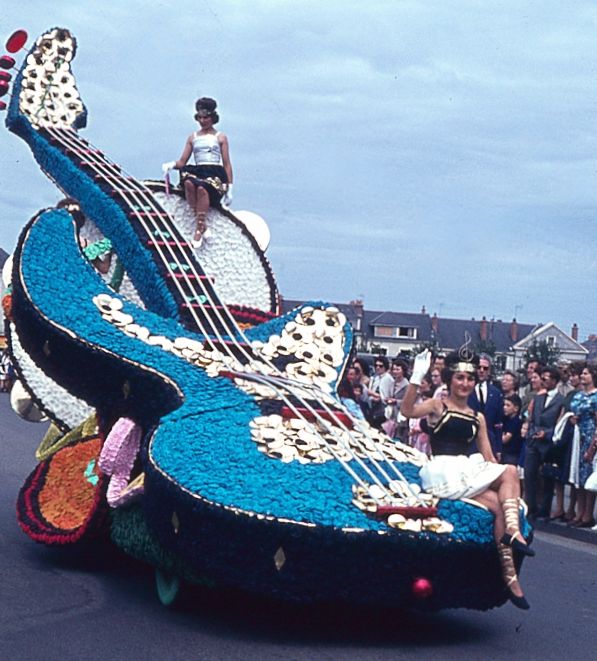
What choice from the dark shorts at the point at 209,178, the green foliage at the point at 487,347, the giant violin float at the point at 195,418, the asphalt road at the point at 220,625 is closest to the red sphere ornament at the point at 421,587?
the giant violin float at the point at 195,418

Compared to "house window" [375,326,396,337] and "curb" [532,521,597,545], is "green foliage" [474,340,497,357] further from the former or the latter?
"curb" [532,521,597,545]

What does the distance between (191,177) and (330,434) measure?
142 inches

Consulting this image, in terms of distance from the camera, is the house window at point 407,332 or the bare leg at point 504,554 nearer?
the bare leg at point 504,554

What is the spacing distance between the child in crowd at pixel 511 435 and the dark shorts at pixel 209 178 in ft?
15.6

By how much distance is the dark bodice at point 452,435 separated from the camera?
7148 mm

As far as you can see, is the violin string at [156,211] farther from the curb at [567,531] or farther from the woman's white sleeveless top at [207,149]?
the curb at [567,531]

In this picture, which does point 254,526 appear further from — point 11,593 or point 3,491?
point 3,491

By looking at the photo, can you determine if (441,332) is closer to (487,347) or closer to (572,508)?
(487,347)

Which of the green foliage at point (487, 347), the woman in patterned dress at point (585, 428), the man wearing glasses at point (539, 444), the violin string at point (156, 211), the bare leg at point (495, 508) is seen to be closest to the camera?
the bare leg at point (495, 508)

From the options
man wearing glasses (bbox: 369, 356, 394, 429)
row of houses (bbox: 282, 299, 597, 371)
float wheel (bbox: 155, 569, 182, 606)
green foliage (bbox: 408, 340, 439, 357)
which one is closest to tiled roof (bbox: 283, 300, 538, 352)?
row of houses (bbox: 282, 299, 597, 371)

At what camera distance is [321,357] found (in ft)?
27.0

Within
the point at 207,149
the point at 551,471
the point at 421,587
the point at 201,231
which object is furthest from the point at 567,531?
the point at 421,587

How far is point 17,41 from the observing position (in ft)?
34.4

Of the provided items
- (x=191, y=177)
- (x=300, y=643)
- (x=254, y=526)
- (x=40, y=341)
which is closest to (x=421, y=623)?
(x=300, y=643)
